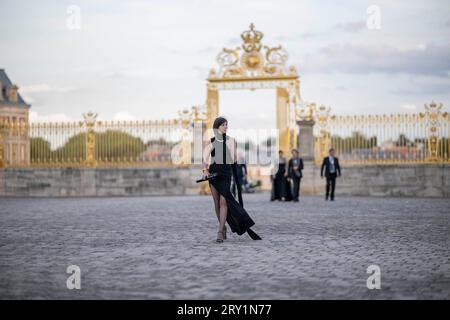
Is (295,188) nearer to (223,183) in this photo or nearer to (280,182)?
(280,182)

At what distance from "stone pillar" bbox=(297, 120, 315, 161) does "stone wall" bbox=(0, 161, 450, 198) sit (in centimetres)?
34

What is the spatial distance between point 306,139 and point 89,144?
8.28 meters

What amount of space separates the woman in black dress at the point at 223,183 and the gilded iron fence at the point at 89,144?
1619 centimetres

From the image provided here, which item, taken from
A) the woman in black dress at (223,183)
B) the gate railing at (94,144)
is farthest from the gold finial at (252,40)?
the woman in black dress at (223,183)

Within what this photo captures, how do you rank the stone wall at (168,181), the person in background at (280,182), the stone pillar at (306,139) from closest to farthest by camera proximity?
the person in background at (280,182)
the stone wall at (168,181)
the stone pillar at (306,139)

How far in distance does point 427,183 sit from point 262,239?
16.1m

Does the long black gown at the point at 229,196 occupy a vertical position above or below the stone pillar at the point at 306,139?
below

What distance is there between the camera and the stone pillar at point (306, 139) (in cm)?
2722

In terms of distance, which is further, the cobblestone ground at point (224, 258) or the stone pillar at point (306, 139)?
the stone pillar at point (306, 139)

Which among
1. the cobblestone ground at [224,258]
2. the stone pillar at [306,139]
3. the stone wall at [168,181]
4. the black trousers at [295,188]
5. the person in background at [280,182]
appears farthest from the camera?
the stone pillar at [306,139]

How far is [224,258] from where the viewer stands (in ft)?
29.6

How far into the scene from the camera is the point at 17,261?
883 centimetres

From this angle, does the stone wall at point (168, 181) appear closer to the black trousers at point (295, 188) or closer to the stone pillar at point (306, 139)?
the stone pillar at point (306, 139)
